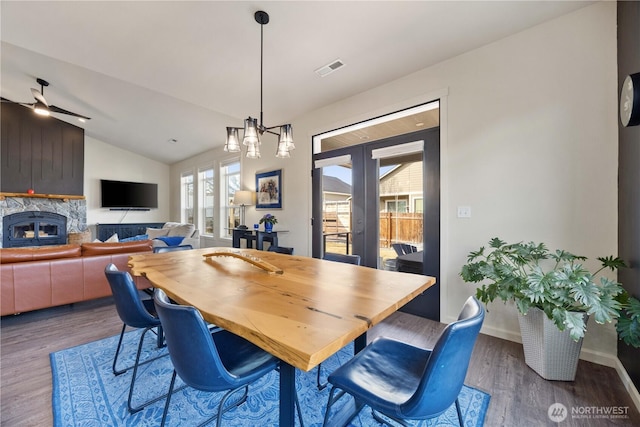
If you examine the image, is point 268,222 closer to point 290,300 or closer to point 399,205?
point 399,205

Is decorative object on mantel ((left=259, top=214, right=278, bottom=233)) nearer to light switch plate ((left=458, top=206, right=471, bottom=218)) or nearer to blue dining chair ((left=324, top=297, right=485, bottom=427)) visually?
light switch plate ((left=458, top=206, right=471, bottom=218))

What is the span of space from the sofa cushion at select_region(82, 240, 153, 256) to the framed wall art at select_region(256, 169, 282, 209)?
2.02 m

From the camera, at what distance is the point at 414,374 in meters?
1.13

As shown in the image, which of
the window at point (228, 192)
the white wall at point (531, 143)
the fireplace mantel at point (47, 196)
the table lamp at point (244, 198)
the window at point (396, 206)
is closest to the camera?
the white wall at point (531, 143)

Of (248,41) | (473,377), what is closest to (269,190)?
(248,41)

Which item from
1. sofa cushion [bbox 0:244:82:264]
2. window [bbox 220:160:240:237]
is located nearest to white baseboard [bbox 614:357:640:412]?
sofa cushion [bbox 0:244:82:264]

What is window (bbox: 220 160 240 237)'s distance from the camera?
626 centimetres

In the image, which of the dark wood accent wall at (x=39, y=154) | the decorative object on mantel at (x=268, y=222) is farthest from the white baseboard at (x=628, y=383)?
the dark wood accent wall at (x=39, y=154)

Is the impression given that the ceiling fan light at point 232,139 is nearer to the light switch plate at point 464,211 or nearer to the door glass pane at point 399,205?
the door glass pane at point 399,205

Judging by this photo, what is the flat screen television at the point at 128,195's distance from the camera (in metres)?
7.21

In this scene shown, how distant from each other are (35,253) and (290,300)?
321 centimetres

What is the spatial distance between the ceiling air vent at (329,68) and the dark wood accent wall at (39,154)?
7017mm

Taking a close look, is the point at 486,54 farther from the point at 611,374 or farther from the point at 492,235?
the point at 611,374

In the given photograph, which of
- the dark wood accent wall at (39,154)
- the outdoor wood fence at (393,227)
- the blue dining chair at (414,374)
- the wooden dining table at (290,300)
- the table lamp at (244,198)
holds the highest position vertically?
the dark wood accent wall at (39,154)
